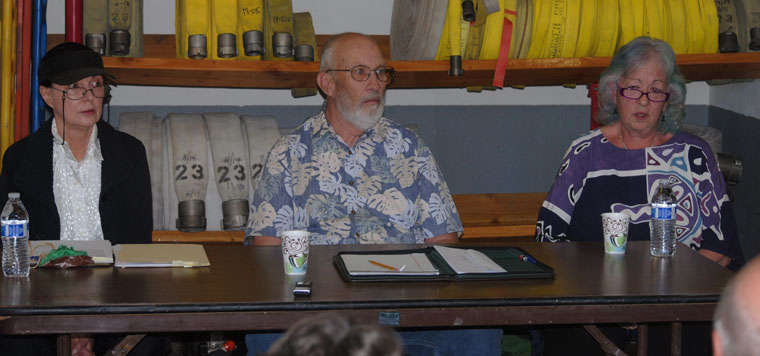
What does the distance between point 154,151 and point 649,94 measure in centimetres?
197

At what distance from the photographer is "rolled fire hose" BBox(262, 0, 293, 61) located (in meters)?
3.63

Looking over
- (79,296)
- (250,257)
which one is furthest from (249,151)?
(79,296)

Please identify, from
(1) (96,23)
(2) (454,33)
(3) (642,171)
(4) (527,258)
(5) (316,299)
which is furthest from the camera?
(2) (454,33)

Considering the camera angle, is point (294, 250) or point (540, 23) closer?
point (294, 250)

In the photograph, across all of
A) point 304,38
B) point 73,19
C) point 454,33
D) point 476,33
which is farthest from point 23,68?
point 476,33

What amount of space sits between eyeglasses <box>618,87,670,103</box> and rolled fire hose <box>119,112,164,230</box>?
187 centimetres

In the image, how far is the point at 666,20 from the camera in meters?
3.78

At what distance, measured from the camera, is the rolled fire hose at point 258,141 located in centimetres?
369

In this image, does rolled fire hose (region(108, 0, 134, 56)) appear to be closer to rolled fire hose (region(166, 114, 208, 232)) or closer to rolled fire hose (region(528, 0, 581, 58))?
rolled fire hose (region(166, 114, 208, 232))

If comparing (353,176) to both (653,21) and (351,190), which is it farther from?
(653,21)

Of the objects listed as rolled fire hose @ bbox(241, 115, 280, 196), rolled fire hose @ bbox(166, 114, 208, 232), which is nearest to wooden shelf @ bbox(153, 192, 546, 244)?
rolled fire hose @ bbox(166, 114, 208, 232)

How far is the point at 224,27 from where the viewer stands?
3.60m

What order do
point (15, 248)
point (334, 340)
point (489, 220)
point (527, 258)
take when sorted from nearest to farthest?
point (334, 340) → point (15, 248) → point (527, 258) → point (489, 220)

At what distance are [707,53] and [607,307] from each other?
2.08 meters
